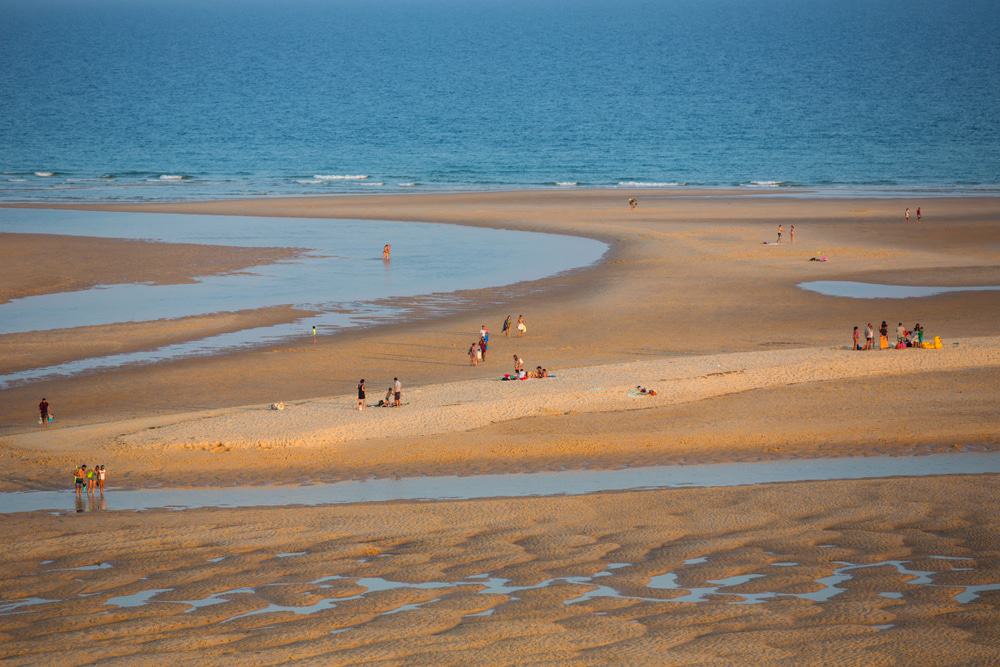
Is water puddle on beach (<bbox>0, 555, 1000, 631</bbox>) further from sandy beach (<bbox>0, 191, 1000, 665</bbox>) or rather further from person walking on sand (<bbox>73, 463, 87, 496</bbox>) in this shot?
person walking on sand (<bbox>73, 463, 87, 496</bbox>)

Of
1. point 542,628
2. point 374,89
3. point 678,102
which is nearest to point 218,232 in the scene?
point 542,628

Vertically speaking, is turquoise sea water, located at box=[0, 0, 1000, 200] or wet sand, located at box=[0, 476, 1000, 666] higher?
turquoise sea water, located at box=[0, 0, 1000, 200]

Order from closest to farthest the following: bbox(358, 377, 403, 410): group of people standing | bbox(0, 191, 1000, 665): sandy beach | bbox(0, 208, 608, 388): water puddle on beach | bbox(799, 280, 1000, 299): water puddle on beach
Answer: bbox(0, 191, 1000, 665): sandy beach
bbox(358, 377, 403, 410): group of people standing
bbox(0, 208, 608, 388): water puddle on beach
bbox(799, 280, 1000, 299): water puddle on beach

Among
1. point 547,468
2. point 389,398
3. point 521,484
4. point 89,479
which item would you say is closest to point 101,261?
point 389,398

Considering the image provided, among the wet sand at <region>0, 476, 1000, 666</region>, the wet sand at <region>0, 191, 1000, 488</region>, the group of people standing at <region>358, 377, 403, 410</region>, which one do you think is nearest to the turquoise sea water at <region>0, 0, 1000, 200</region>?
the wet sand at <region>0, 191, 1000, 488</region>

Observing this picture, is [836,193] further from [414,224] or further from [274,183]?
[274,183]

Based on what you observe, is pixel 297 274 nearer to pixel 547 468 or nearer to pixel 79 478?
pixel 547 468
